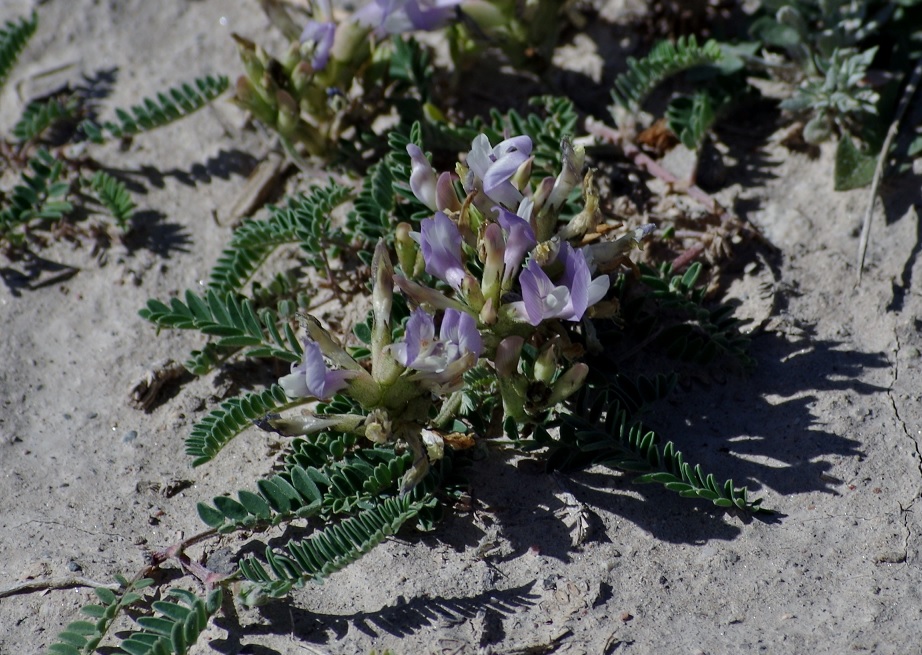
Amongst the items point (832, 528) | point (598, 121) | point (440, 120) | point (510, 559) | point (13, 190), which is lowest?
point (832, 528)

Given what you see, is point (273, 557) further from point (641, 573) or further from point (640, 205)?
point (640, 205)

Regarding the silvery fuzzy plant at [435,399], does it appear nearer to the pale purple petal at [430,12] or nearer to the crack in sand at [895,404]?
the crack in sand at [895,404]

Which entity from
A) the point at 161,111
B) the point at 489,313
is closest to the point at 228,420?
the point at 489,313

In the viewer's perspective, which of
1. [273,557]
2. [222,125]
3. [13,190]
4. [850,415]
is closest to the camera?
[273,557]

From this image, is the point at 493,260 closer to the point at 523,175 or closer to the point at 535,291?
the point at 535,291

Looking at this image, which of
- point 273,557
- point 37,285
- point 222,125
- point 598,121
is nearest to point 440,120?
point 598,121

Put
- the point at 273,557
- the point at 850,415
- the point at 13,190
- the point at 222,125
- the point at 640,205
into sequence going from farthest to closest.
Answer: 1. the point at 222,125
2. the point at 13,190
3. the point at 640,205
4. the point at 850,415
5. the point at 273,557

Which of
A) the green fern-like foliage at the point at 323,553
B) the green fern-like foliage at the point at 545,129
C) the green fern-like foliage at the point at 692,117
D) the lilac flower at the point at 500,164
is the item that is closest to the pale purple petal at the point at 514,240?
the lilac flower at the point at 500,164
